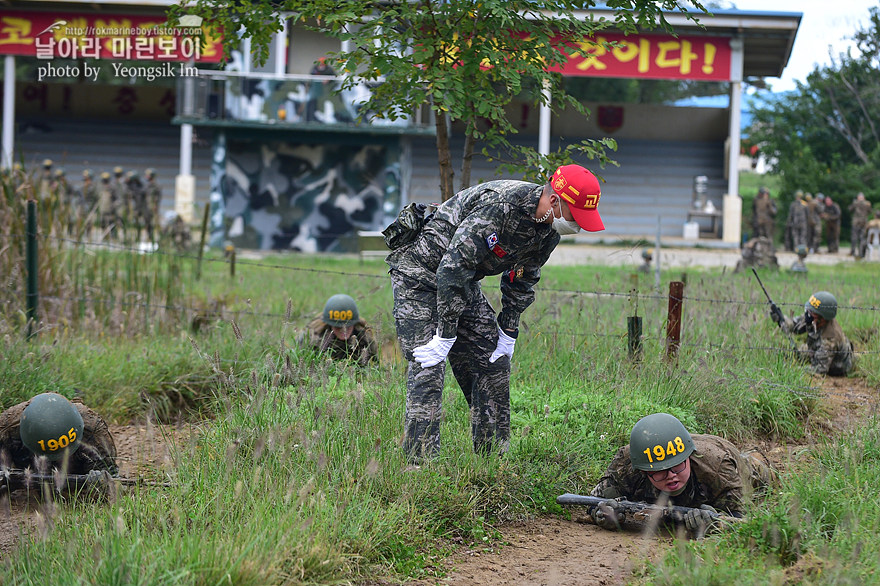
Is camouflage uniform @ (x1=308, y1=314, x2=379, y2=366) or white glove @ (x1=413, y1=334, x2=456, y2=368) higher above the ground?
white glove @ (x1=413, y1=334, x2=456, y2=368)

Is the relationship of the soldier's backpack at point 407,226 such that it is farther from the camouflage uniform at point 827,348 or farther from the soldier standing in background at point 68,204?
the soldier standing in background at point 68,204

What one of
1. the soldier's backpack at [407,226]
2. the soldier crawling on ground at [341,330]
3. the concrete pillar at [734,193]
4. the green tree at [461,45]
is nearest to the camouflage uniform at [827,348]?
the green tree at [461,45]

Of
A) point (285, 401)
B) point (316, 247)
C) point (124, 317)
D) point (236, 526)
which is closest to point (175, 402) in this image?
point (124, 317)

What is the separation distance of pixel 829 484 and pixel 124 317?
623cm

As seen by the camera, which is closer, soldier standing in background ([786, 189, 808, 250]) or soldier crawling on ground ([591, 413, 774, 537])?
soldier crawling on ground ([591, 413, 774, 537])

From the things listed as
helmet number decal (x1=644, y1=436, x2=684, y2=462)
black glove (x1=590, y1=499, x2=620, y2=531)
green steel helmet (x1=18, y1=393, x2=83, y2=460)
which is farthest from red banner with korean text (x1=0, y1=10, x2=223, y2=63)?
helmet number decal (x1=644, y1=436, x2=684, y2=462)

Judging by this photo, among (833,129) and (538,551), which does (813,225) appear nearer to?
(833,129)

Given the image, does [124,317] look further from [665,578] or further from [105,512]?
[665,578]

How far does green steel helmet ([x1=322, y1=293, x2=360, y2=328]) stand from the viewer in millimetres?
7617

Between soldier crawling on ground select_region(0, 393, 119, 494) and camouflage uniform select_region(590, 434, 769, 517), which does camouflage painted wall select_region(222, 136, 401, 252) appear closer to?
soldier crawling on ground select_region(0, 393, 119, 494)

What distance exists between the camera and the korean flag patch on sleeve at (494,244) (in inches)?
184

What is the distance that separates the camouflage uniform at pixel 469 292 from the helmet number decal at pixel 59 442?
71.6 inches

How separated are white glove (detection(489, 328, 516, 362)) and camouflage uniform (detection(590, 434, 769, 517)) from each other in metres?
0.84

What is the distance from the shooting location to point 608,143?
5910 millimetres
